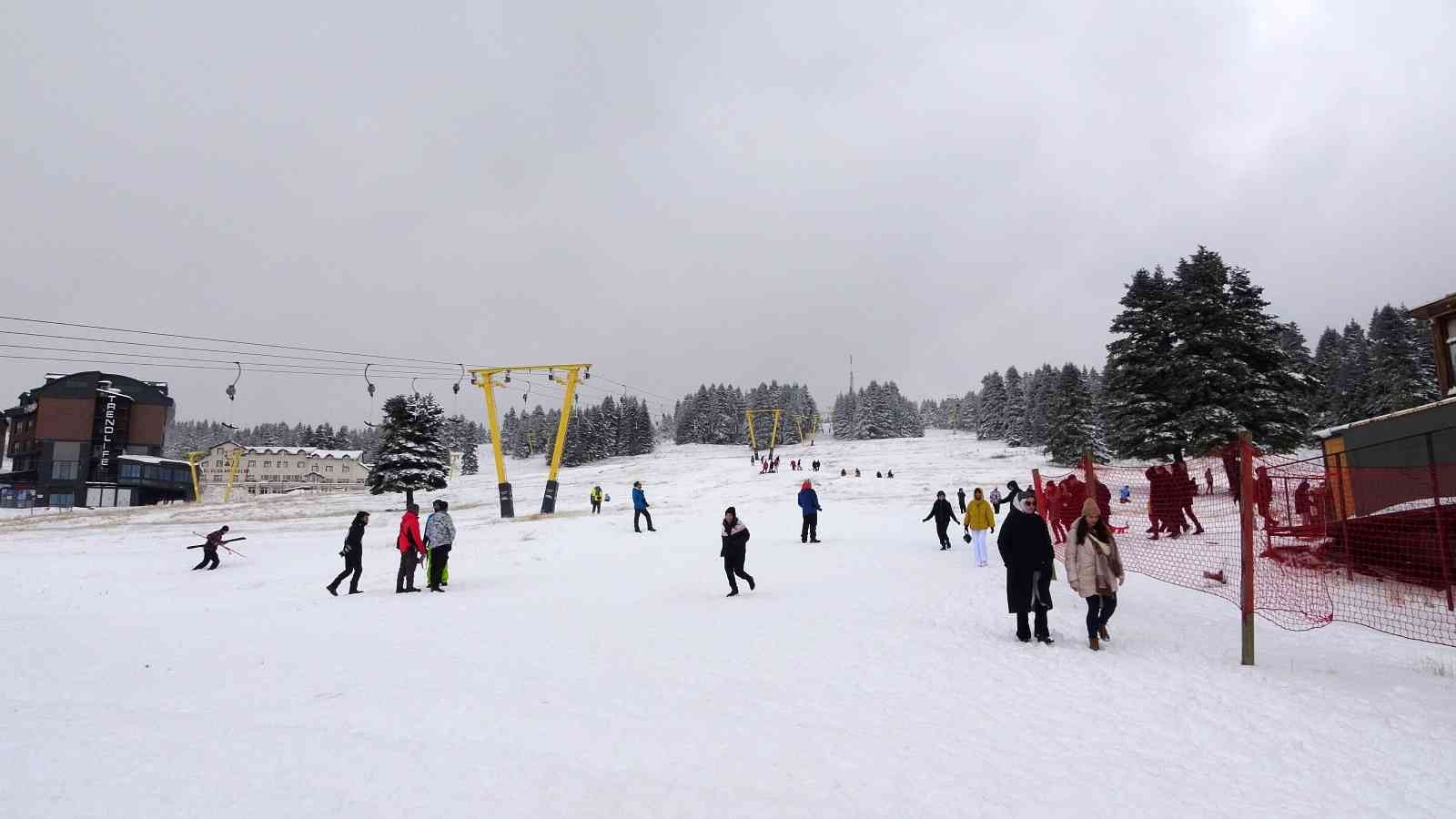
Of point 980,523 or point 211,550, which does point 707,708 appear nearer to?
point 980,523

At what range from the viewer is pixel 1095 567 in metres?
7.88

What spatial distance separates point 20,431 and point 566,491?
67082 millimetres

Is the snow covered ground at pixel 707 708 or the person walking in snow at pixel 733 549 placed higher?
the person walking in snow at pixel 733 549

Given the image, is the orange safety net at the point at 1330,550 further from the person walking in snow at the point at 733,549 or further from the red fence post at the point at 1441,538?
the person walking in snow at the point at 733,549

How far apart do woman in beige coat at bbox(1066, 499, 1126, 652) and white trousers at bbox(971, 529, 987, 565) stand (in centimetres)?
645

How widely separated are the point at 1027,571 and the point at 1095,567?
28.4 inches

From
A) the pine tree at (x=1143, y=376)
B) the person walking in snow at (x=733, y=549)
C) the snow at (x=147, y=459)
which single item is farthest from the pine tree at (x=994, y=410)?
the snow at (x=147, y=459)

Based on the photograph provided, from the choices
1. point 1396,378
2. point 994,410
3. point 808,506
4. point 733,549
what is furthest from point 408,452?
point 994,410

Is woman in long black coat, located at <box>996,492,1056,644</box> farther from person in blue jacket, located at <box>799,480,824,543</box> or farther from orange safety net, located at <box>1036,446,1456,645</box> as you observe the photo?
person in blue jacket, located at <box>799,480,824,543</box>

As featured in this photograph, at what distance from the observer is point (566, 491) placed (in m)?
54.0

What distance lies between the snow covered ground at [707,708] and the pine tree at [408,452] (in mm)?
36289

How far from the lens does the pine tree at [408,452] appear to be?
47.5 m

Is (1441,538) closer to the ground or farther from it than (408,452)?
closer to the ground

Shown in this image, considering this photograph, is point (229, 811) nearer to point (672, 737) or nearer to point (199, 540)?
point (672, 737)
